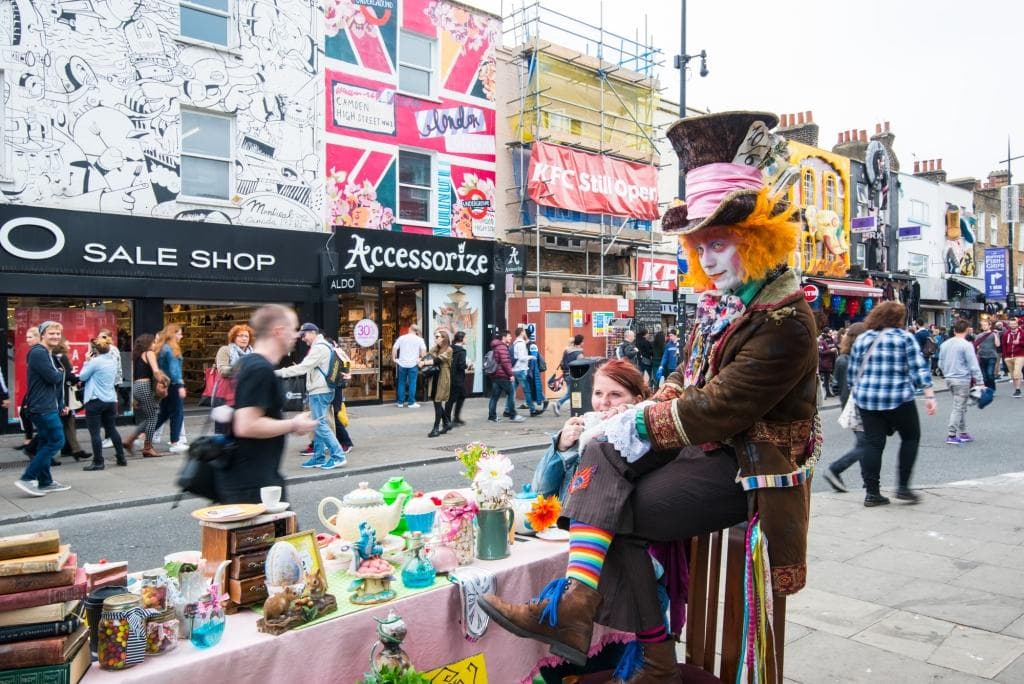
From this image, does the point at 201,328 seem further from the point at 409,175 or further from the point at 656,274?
the point at 656,274

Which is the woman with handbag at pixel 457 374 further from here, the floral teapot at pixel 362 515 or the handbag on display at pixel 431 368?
the floral teapot at pixel 362 515

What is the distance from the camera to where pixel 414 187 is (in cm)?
1639

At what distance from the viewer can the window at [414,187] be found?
53.4 feet

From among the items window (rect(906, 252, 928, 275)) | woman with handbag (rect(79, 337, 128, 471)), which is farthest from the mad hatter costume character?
window (rect(906, 252, 928, 275))

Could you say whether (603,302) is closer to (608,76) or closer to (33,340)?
(608,76)

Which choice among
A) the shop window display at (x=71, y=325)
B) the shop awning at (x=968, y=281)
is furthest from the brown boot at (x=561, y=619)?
the shop awning at (x=968, y=281)

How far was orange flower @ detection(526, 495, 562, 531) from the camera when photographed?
312 centimetres

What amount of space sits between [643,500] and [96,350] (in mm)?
8828

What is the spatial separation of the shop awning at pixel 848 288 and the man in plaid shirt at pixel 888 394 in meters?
19.1

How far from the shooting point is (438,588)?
2582 millimetres

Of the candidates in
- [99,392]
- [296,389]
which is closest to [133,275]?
[99,392]

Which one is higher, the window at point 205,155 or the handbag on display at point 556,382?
the window at point 205,155

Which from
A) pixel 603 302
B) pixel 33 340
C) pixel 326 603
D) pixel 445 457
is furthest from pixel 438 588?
pixel 603 302

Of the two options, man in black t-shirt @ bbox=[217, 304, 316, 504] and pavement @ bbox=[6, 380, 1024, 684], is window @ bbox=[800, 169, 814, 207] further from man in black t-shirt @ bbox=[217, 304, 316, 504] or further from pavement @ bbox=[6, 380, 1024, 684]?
man in black t-shirt @ bbox=[217, 304, 316, 504]
